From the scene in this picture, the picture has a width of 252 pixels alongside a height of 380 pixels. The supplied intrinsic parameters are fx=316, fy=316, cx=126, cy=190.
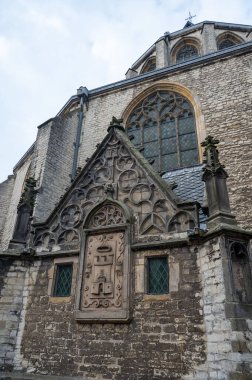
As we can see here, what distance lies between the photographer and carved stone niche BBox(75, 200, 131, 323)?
5.71m

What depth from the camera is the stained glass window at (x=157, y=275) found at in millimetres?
5604

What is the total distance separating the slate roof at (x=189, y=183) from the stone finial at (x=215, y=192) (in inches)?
35.3

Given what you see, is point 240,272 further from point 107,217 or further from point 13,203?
point 13,203

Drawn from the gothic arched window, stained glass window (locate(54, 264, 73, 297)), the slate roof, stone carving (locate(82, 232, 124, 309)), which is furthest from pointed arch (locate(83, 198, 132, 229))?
the gothic arched window

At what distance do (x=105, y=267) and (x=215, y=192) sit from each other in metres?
2.53

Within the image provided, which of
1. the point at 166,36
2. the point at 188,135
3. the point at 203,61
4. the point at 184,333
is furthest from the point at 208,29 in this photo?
the point at 184,333

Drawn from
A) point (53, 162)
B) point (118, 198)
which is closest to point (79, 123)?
point (53, 162)

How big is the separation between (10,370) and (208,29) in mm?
18913

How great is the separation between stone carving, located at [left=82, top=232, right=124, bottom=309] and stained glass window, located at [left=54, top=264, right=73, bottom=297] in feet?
1.60

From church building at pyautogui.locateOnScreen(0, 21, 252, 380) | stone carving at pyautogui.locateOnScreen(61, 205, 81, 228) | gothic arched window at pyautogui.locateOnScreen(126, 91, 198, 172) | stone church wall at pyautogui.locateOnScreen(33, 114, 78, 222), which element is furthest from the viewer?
gothic arched window at pyautogui.locateOnScreen(126, 91, 198, 172)

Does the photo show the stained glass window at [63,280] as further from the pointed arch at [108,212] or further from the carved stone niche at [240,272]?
the carved stone niche at [240,272]

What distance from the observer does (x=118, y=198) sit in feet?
22.4

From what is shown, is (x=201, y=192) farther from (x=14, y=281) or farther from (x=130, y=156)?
(x=14, y=281)

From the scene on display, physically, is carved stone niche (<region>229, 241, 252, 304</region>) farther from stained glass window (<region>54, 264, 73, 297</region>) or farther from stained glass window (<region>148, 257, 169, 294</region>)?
stained glass window (<region>54, 264, 73, 297</region>)
